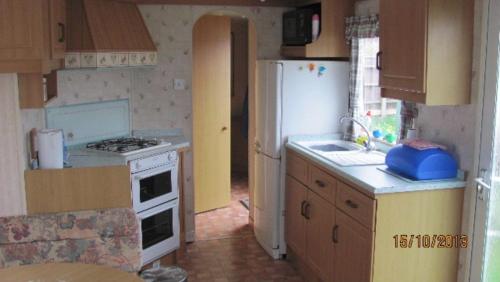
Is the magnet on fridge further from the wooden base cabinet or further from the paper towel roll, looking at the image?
the paper towel roll

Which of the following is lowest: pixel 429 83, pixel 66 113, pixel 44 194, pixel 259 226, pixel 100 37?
pixel 259 226

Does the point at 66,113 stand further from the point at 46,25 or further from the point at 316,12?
the point at 316,12

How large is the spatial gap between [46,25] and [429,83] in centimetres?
202

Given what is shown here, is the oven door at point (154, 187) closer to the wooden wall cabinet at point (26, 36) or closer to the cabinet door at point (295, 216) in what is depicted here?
the cabinet door at point (295, 216)

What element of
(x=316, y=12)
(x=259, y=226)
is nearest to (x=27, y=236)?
(x=259, y=226)

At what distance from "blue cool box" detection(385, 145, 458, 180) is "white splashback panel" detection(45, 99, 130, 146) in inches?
97.1

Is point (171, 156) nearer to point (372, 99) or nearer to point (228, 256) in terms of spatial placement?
point (228, 256)

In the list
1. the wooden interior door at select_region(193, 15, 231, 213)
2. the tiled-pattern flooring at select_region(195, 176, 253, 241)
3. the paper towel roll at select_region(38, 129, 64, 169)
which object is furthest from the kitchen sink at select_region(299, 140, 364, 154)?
the paper towel roll at select_region(38, 129, 64, 169)

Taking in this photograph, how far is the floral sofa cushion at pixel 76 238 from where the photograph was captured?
2.60 metres

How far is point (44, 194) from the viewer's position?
323cm

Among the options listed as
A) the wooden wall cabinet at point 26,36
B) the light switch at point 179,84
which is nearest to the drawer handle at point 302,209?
the light switch at point 179,84

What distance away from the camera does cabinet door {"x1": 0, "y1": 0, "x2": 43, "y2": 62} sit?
2705 mm

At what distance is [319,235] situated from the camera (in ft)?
12.2

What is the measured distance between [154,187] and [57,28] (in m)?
1.38
